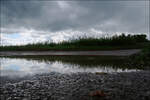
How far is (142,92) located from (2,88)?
400 centimetres

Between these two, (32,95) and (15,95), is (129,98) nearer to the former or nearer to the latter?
(32,95)

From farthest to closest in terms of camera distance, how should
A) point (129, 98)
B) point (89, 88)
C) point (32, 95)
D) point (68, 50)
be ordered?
point (68, 50) < point (89, 88) < point (32, 95) < point (129, 98)

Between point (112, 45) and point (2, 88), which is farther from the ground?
point (112, 45)

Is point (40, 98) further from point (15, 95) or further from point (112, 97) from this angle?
point (112, 97)

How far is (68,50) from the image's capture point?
17.3 m

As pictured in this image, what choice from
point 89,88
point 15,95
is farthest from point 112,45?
point 15,95

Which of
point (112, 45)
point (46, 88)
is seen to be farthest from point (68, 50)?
point (46, 88)

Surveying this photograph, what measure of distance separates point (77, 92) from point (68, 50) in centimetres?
1386

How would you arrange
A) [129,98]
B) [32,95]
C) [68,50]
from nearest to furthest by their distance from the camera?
1. [129,98]
2. [32,95]
3. [68,50]

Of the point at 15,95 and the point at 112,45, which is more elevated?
the point at 112,45

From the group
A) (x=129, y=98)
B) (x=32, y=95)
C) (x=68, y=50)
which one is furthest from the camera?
(x=68, y=50)

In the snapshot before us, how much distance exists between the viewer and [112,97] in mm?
3160

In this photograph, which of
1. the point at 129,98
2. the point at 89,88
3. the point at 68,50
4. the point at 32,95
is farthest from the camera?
the point at 68,50

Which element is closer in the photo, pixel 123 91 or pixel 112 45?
pixel 123 91
